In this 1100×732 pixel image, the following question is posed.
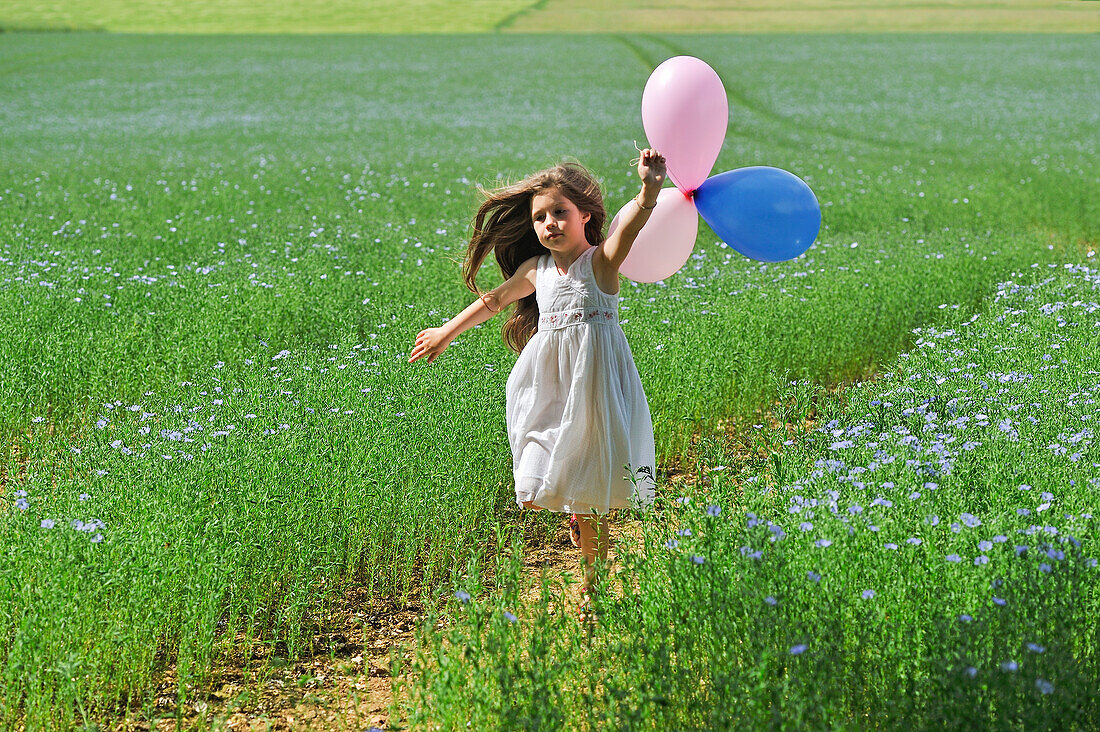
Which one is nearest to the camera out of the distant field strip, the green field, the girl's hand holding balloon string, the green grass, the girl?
the green grass

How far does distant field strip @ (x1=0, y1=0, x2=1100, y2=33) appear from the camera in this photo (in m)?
46.5

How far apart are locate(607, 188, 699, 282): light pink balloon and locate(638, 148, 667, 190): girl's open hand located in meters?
0.30

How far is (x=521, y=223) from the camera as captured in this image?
3744 mm

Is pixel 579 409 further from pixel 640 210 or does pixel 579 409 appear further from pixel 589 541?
pixel 640 210

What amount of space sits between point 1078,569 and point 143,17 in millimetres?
55663

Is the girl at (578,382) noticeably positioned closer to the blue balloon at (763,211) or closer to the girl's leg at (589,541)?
the girl's leg at (589,541)

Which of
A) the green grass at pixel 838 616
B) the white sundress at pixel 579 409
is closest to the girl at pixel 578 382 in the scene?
the white sundress at pixel 579 409

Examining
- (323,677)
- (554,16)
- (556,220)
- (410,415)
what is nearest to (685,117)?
(556,220)

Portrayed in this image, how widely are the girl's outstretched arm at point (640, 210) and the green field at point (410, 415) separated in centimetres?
89

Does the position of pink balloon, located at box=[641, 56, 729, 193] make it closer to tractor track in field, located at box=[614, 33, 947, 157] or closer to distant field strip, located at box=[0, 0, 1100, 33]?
tractor track in field, located at box=[614, 33, 947, 157]

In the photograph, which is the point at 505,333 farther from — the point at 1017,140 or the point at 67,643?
the point at 1017,140

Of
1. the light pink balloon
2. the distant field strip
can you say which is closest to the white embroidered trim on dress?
the light pink balloon

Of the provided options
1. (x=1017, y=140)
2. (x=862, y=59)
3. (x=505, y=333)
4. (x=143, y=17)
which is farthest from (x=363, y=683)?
(x=143, y=17)

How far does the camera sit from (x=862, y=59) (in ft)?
117
